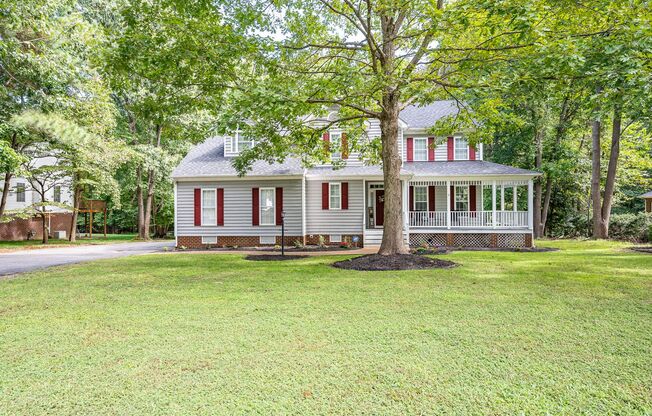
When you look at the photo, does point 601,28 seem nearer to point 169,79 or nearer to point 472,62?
point 472,62

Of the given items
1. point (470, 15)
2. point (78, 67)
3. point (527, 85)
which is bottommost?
point (527, 85)

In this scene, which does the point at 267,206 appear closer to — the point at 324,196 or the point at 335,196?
the point at 324,196

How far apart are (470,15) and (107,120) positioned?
709 inches

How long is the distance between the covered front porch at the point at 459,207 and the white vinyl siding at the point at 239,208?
469 centimetres

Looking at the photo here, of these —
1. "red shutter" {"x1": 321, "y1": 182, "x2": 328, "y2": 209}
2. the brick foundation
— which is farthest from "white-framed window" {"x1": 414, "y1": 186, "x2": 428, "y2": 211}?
the brick foundation

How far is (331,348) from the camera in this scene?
153 inches

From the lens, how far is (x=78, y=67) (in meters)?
12.7

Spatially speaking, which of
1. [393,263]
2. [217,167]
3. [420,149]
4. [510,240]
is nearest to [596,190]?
[510,240]

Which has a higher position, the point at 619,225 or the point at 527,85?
the point at 527,85

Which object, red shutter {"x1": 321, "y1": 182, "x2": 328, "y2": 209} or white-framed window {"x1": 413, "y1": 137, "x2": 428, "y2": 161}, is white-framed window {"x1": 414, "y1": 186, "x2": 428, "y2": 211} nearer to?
white-framed window {"x1": 413, "y1": 137, "x2": 428, "y2": 161}

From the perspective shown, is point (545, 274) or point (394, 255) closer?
point (545, 274)

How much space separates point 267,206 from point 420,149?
7.92m

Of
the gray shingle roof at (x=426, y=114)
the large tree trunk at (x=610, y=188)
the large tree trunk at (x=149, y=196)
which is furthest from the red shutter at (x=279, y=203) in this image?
the large tree trunk at (x=610, y=188)

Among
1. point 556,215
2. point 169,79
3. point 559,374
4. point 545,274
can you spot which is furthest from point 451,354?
point 556,215
